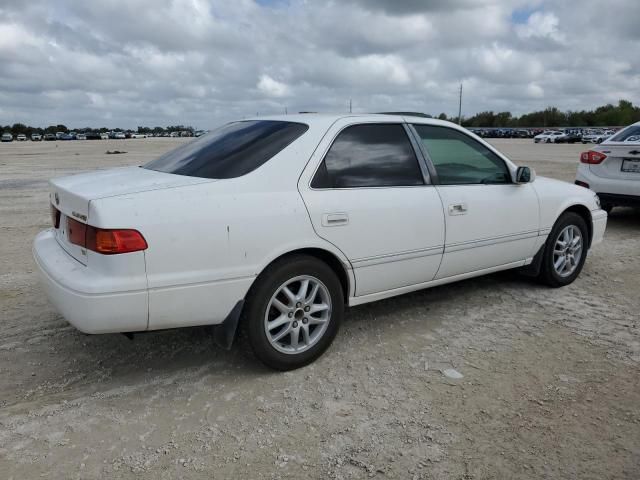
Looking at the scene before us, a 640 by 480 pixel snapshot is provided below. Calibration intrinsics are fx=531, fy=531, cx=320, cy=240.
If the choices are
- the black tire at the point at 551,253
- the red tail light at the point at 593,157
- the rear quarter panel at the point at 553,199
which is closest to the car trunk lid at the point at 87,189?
the rear quarter panel at the point at 553,199

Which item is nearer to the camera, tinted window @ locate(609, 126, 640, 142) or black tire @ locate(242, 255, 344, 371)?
black tire @ locate(242, 255, 344, 371)

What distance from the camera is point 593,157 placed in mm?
7895

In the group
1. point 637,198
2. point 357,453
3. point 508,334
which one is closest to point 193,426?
point 357,453

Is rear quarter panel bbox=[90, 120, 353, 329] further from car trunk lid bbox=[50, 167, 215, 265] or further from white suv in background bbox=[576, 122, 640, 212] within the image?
white suv in background bbox=[576, 122, 640, 212]

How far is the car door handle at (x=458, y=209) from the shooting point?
3.96 meters

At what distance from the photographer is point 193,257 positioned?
290cm

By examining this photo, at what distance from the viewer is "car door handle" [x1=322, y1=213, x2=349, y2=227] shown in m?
3.32

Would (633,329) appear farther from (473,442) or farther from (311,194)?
(311,194)

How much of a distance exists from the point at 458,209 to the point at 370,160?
819 millimetres

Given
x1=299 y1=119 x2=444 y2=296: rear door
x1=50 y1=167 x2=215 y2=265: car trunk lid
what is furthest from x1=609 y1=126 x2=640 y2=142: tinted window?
x1=50 y1=167 x2=215 y2=265: car trunk lid

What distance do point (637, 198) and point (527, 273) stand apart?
3.47 meters

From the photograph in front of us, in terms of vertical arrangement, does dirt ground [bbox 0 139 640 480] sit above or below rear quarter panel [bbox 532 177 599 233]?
below

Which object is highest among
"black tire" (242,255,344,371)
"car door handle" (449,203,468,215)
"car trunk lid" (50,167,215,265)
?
"car trunk lid" (50,167,215,265)

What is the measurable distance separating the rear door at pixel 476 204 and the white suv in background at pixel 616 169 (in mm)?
3660
